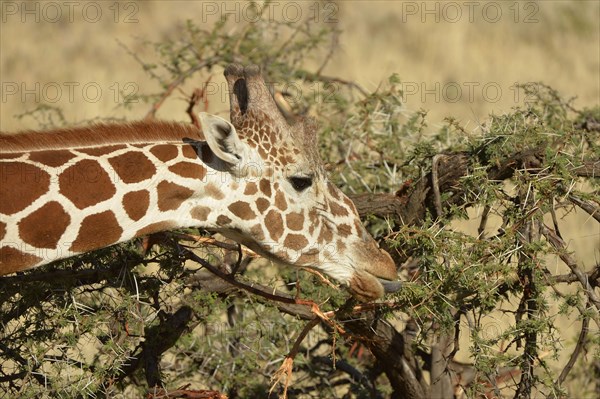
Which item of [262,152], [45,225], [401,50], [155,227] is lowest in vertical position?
[45,225]

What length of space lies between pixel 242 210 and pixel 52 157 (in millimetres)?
1068

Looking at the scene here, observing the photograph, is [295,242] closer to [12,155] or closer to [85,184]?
[85,184]

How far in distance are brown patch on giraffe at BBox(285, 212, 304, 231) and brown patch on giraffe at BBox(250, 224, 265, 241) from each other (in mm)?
157

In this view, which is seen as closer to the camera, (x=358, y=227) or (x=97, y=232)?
(x=97, y=232)

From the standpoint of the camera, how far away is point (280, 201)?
5238 millimetres

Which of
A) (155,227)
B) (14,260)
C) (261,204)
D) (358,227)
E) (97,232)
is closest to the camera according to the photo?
(14,260)

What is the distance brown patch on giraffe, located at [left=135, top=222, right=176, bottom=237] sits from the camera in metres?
4.96

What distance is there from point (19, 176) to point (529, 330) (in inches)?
114

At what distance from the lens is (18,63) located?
1540cm

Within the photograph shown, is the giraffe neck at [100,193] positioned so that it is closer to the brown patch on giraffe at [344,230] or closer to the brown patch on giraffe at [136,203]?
the brown patch on giraffe at [136,203]

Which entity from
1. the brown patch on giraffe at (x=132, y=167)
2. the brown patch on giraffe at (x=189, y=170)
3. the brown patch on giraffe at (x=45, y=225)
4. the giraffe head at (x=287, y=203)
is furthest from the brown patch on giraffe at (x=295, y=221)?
the brown patch on giraffe at (x=45, y=225)

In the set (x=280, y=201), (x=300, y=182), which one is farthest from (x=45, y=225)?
(x=300, y=182)

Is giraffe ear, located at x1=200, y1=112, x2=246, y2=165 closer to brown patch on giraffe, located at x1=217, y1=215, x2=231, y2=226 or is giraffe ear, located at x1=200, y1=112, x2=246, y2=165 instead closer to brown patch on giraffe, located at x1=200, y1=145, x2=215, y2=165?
brown patch on giraffe, located at x1=200, y1=145, x2=215, y2=165

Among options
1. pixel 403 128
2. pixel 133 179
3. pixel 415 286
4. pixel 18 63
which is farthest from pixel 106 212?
pixel 18 63
